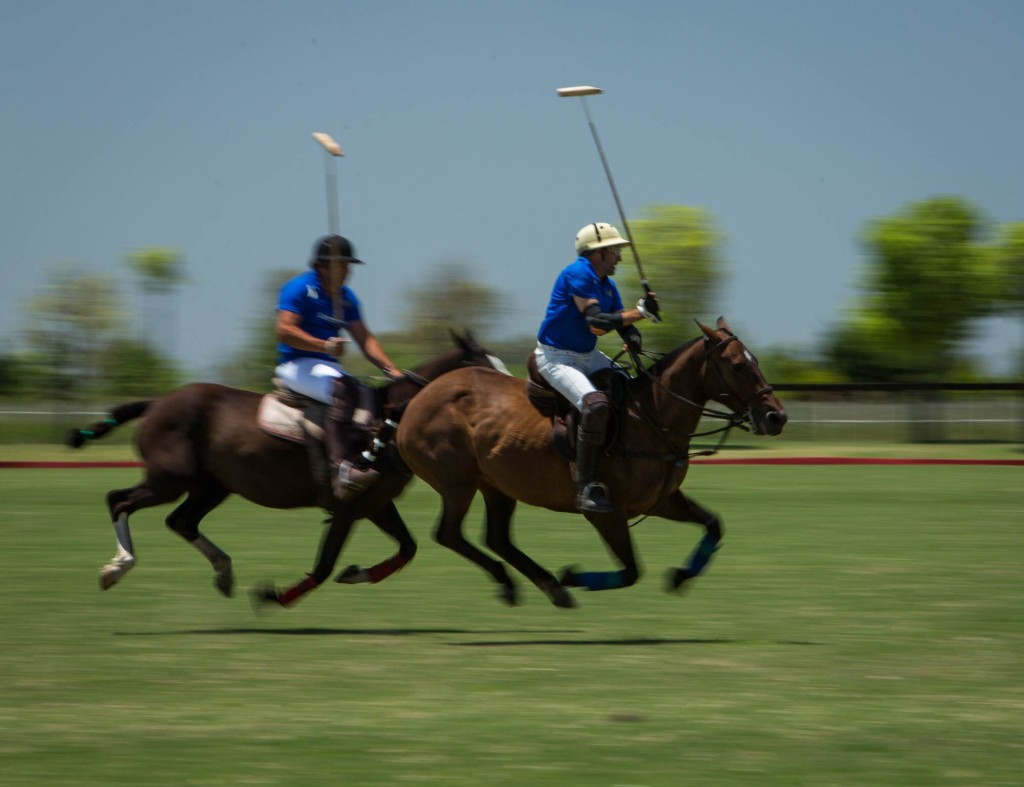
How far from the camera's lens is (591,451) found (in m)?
8.38

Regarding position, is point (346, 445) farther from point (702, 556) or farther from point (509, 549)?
point (702, 556)

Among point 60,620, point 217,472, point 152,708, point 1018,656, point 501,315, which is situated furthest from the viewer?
point 501,315

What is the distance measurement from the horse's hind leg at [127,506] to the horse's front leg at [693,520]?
3.00m

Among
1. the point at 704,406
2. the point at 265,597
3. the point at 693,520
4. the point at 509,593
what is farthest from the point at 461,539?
the point at 704,406

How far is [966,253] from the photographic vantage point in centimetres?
5622

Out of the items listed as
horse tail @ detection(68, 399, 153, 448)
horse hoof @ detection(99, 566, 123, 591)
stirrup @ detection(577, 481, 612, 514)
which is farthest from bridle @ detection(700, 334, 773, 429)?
horse hoof @ detection(99, 566, 123, 591)

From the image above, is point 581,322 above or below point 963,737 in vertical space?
above

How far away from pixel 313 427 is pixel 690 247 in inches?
2030

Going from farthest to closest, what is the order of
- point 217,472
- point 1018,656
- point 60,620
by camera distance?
1. point 217,472
2. point 60,620
3. point 1018,656

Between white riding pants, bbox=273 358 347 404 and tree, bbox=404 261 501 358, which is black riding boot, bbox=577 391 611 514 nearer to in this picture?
white riding pants, bbox=273 358 347 404

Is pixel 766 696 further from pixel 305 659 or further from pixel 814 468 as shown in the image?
pixel 814 468

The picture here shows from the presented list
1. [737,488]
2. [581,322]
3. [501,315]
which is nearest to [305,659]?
[581,322]

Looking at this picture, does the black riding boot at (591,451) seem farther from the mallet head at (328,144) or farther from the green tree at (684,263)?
the green tree at (684,263)

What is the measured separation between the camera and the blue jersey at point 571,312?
8602 mm
